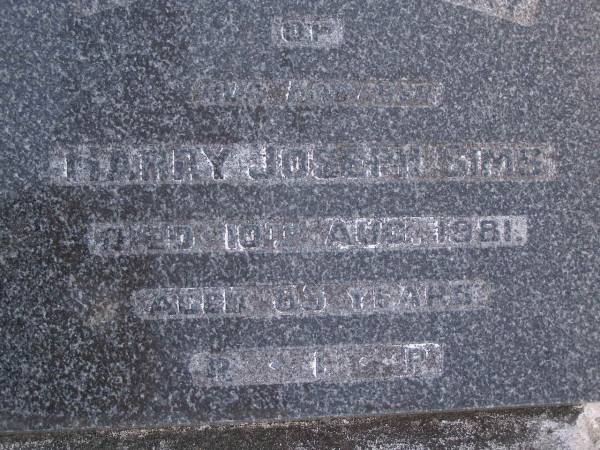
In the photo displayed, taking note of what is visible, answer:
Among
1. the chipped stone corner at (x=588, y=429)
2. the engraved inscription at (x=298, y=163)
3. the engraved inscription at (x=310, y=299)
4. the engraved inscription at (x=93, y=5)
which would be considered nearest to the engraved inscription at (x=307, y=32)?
the engraved inscription at (x=298, y=163)

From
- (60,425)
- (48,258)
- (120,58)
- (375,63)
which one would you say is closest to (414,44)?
(375,63)

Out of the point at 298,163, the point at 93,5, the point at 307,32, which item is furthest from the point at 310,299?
the point at 93,5

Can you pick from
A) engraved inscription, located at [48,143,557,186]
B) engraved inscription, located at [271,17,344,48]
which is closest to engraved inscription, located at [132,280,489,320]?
engraved inscription, located at [48,143,557,186]

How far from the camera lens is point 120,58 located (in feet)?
4.82

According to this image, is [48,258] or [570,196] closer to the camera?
[48,258]

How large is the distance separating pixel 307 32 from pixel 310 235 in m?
0.54

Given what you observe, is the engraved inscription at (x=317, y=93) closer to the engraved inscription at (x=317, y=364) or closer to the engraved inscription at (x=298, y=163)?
the engraved inscription at (x=298, y=163)

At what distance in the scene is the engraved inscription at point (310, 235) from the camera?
1477 mm

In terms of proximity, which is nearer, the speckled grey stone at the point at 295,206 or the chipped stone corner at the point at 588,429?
the speckled grey stone at the point at 295,206

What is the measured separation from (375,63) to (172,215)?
2.20 ft

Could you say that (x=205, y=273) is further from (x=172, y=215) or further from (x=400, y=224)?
(x=400, y=224)

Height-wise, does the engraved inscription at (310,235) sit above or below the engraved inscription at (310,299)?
above

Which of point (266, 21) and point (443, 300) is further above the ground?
point (266, 21)

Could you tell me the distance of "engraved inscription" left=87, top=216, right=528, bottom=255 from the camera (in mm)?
1477
